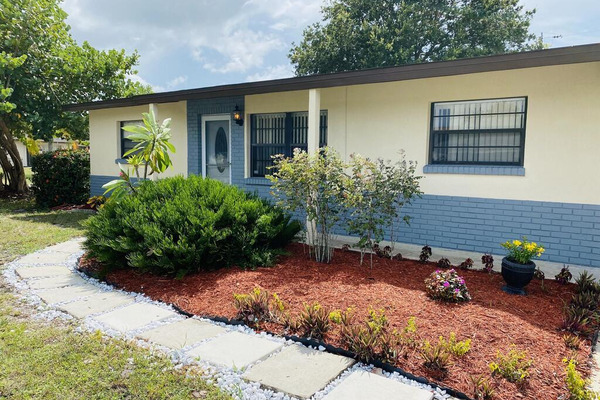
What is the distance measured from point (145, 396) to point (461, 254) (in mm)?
5277

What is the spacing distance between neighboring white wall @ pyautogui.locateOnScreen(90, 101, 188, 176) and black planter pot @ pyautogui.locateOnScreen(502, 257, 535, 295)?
25.1 feet

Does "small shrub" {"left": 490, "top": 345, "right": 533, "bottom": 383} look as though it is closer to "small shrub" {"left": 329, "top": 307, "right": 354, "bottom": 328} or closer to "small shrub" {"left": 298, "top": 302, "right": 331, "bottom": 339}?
"small shrub" {"left": 329, "top": 307, "right": 354, "bottom": 328}

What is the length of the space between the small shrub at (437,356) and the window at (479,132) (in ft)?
13.9

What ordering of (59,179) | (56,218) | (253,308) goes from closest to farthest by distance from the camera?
1. (253,308)
2. (56,218)
3. (59,179)

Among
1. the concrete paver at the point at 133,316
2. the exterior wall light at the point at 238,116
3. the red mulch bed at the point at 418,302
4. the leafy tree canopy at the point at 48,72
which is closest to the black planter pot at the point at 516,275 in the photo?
the red mulch bed at the point at 418,302

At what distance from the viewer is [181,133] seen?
9.96m

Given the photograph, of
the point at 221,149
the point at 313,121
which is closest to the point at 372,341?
the point at 313,121

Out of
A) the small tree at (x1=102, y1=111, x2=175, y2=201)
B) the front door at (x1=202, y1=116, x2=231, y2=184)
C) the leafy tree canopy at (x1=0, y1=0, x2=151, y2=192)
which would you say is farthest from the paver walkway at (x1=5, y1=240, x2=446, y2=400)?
the leafy tree canopy at (x1=0, y1=0, x2=151, y2=192)

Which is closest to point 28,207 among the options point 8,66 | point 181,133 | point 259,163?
point 8,66

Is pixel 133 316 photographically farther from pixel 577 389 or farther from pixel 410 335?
pixel 577 389

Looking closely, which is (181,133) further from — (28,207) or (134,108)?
(28,207)

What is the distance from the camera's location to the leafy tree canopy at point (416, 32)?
1806 cm

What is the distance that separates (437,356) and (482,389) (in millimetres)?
353

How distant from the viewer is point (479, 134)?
254 inches
